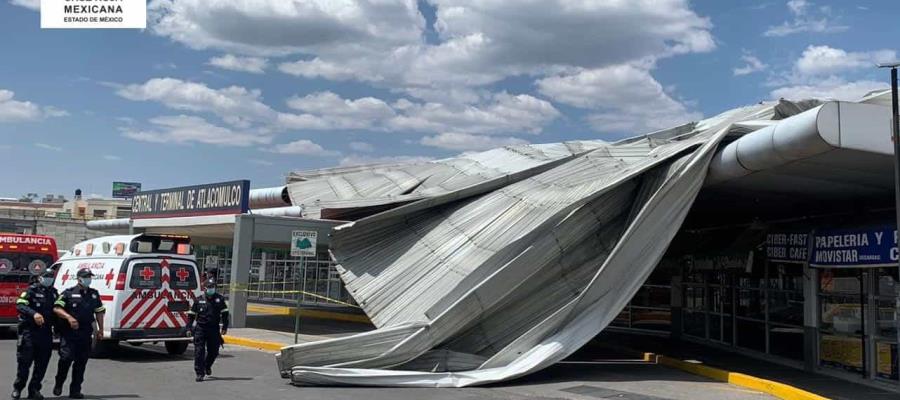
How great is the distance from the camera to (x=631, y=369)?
586 inches

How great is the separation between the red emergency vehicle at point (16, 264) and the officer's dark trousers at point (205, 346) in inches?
282

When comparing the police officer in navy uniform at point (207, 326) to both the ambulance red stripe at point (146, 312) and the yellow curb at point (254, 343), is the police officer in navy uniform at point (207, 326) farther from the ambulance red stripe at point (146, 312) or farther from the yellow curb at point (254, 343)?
the yellow curb at point (254, 343)

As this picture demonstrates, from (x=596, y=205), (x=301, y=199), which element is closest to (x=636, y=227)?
(x=596, y=205)

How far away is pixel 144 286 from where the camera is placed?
14.2 meters

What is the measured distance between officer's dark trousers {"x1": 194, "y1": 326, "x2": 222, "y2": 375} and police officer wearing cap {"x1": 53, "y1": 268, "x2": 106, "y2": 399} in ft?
6.55

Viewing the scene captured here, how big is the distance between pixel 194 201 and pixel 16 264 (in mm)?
8345

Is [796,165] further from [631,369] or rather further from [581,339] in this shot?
[631,369]

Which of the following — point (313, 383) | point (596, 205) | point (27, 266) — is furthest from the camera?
point (27, 266)

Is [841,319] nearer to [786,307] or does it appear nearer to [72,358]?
[786,307]

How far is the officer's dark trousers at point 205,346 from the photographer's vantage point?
11.9 metres

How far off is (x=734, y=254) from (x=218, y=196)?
15104 mm

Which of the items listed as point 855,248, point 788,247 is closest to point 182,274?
point 788,247

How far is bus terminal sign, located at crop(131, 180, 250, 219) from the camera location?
23.0m

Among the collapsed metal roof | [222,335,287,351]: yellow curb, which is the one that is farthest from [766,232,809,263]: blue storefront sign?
[222,335,287,351]: yellow curb
